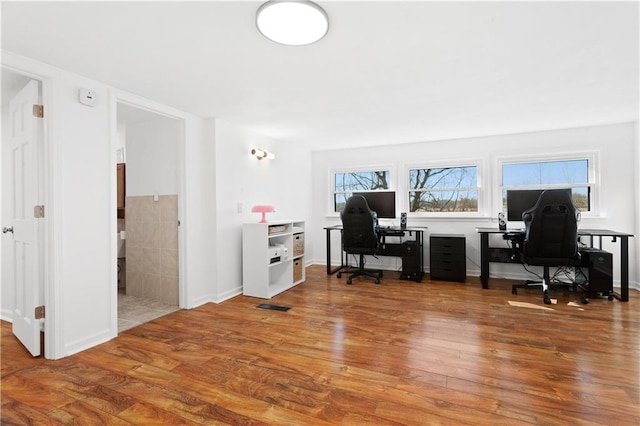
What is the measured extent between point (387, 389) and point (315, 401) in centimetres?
→ 43

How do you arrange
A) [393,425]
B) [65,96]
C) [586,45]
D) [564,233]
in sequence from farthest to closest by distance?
[564,233], [65,96], [586,45], [393,425]

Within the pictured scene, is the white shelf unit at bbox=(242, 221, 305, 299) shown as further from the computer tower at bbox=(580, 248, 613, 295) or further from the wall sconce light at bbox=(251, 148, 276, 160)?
the computer tower at bbox=(580, 248, 613, 295)

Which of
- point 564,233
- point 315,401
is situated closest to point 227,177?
point 315,401

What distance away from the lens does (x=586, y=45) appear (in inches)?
80.7

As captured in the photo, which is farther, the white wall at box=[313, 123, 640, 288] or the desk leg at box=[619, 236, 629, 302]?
the white wall at box=[313, 123, 640, 288]

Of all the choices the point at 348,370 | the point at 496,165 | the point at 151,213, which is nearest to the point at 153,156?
the point at 151,213

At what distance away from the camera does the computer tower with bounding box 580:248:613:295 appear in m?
3.61

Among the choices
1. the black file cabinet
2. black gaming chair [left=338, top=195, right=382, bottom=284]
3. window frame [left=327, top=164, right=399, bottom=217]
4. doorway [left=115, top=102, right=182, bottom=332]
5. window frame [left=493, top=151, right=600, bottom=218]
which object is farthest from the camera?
window frame [left=327, top=164, right=399, bottom=217]

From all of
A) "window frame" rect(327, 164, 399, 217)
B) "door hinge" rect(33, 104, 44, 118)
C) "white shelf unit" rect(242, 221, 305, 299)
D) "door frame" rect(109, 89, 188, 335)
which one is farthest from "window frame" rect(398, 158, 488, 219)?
"door hinge" rect(33, 104, 44, 118)

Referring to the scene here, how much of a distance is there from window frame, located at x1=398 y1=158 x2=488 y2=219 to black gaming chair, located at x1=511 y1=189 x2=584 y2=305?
1.29 meters

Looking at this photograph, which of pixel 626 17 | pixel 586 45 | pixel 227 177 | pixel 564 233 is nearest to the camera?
pixel 626 17

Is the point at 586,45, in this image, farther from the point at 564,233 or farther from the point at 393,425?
the point at 393,425

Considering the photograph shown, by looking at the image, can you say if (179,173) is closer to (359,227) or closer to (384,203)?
(359,227)

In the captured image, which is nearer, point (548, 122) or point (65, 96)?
point (65, 96)
